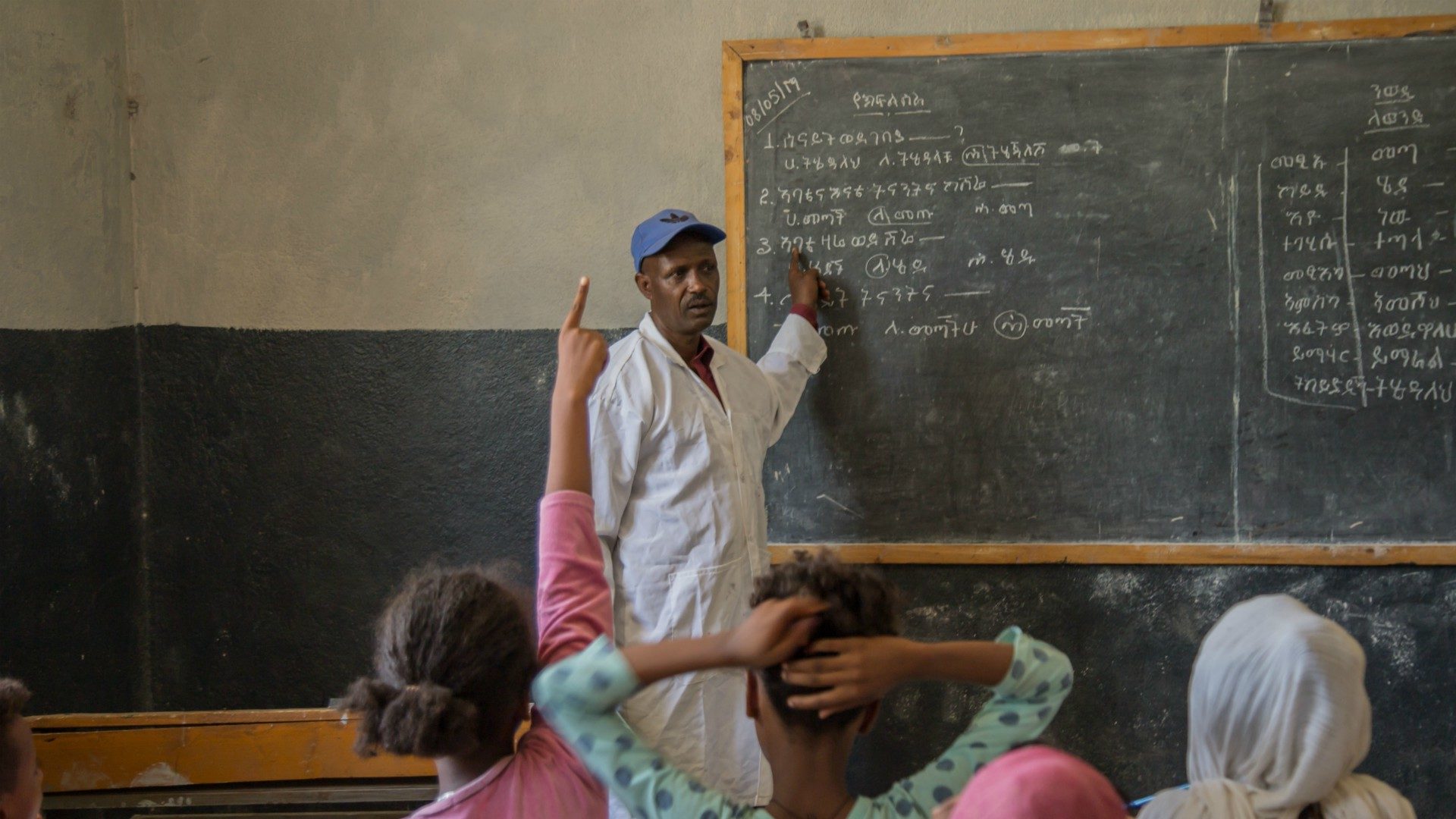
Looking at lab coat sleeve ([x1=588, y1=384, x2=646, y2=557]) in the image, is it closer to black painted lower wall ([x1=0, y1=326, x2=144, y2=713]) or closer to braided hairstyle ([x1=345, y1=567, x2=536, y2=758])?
braided hairstyle ([x1=345, y1=567, x2=536, y2=758])

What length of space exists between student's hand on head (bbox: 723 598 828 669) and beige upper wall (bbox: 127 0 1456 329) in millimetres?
2040

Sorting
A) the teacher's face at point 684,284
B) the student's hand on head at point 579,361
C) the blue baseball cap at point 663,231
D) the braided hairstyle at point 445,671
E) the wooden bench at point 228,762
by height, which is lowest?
the wooden bench at point 228,762

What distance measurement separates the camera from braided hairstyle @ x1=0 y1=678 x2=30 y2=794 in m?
1.51

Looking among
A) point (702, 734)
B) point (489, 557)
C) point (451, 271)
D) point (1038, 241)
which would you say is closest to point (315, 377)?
point (451, 271)

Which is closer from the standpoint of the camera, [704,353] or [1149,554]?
[704,353]

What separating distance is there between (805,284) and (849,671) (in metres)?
1.88

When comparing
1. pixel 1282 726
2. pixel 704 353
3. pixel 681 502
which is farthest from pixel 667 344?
pixel 1282 726

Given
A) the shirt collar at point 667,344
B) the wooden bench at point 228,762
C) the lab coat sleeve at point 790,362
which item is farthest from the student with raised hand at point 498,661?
the lab coat sleeve at point 790,362

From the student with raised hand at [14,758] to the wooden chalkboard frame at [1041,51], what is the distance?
5.97 feet

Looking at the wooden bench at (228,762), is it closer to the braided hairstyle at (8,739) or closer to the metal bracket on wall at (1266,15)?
the braided hairstyle at (8,739)

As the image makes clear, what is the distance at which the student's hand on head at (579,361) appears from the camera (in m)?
1.45

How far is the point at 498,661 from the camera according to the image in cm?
137

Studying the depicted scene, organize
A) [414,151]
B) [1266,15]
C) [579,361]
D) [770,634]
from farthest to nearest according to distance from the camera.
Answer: [414,151]
[1266,15]
[579,361]
[770,634]

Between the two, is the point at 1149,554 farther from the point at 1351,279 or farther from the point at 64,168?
the point at 64,168
